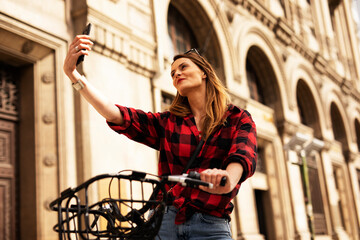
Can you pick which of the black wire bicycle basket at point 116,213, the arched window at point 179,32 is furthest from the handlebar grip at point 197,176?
the arched window at point 179,32

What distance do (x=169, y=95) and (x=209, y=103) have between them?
6.86 meters

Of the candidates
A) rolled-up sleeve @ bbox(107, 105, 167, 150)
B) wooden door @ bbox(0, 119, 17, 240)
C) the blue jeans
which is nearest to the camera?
the blue jeans

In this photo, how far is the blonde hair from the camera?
2.15m

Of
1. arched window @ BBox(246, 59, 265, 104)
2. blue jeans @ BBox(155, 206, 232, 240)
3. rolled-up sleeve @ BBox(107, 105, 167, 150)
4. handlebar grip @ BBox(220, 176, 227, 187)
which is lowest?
blue jeans @ BBox(155, 206, 232, 240)

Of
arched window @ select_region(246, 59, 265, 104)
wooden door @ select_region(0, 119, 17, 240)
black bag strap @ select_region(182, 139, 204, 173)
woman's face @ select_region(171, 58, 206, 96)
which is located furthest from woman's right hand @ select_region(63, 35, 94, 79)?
arched window @ select_region(246, 59, 265, 104)

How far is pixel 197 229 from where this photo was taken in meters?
1.96

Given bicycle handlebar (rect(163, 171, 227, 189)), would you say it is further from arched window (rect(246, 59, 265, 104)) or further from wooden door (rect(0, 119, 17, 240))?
arched window (rect(246, 59, 265, 104))

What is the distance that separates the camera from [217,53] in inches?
462

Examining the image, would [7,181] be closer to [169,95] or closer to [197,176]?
[169,95]

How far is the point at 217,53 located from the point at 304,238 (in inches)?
234

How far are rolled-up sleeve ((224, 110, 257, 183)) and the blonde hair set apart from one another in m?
0.10

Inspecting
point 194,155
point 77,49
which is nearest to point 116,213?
point 194,155

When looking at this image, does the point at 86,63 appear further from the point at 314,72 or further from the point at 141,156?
the point at 314,72

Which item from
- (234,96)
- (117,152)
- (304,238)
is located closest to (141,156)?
(117,152)
